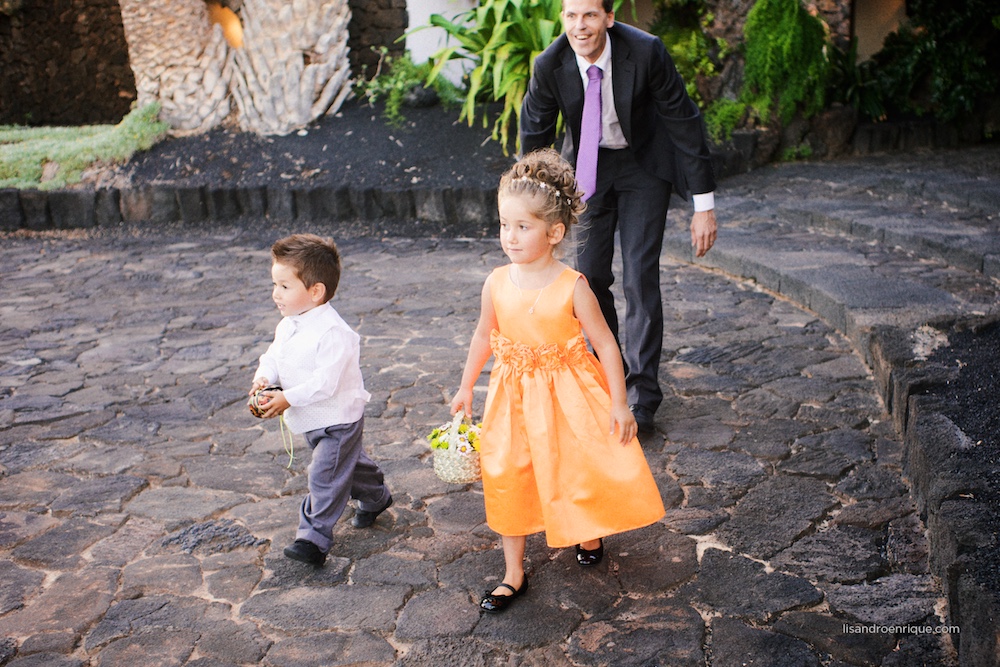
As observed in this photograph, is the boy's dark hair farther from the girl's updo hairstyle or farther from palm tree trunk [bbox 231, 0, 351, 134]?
palm tree trunk [bbox 231, 0, 351, 134]

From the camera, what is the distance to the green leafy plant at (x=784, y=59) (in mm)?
9000

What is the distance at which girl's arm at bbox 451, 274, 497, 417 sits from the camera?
3.00m

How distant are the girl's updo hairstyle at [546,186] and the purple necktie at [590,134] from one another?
94 centimetres

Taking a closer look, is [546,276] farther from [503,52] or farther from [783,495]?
[503,52]

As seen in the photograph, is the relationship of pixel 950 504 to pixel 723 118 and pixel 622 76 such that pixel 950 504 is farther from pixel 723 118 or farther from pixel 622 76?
pixel 723 118

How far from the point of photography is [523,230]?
2.76m

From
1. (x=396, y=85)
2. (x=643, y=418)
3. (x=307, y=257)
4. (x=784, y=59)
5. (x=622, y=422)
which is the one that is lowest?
(x=643, y=418)

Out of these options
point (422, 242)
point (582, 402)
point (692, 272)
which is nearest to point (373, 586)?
point (582, 402)

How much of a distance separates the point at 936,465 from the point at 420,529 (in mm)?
1752

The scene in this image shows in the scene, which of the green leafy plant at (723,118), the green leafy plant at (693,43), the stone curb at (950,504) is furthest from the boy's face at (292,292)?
the green leafy plant at (693,43)

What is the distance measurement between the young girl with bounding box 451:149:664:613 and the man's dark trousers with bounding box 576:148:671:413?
1.10m

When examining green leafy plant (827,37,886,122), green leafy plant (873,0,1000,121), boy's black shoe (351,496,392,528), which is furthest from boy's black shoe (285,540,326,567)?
green leafy plant (873,0,1000,121)

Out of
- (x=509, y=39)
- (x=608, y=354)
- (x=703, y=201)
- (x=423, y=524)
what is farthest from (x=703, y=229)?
(x=509, y=39)

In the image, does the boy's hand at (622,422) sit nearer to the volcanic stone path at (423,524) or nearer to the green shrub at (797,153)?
the volcanic stone path at (423,524)
